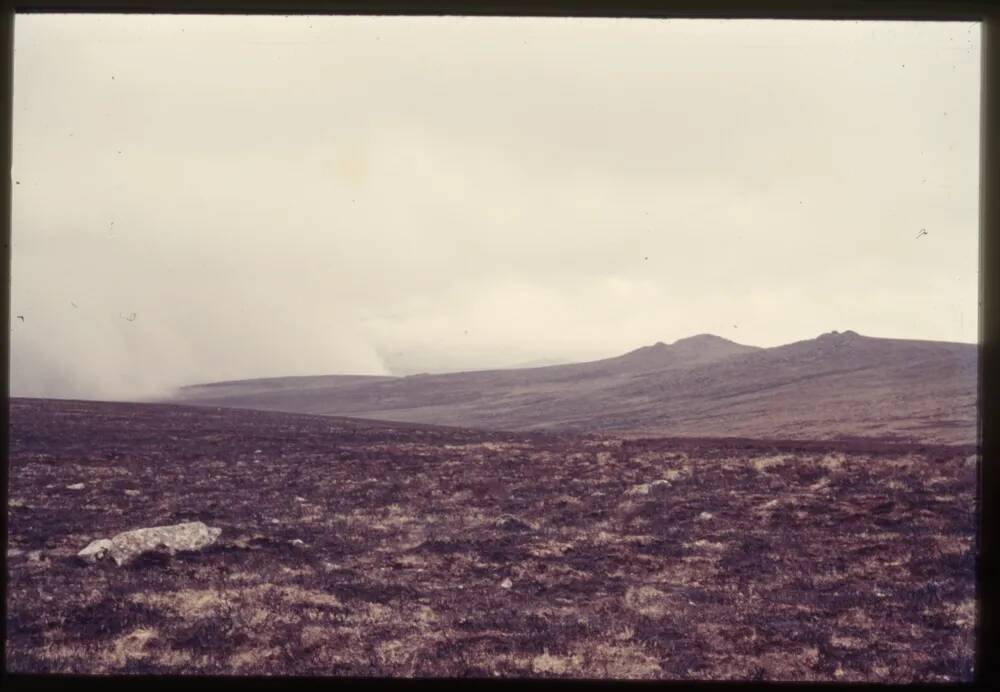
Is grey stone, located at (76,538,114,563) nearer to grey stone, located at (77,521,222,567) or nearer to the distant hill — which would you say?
grey stone, located at (77,521,222,567)

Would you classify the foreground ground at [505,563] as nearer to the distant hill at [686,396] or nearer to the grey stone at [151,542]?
the grey stone at [151,542]

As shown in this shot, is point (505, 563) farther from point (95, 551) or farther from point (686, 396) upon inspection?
point (686, 396)

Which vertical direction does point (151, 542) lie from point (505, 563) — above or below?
above

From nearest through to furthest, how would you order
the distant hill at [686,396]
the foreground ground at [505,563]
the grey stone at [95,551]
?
the foreground ground at [505,563] < the grey stone at [95,551] < the distant hill at [686,396]

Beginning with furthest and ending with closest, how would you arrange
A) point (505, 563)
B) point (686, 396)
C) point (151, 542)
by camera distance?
point (686, 396)
point (505, 563)
point (151, 542)

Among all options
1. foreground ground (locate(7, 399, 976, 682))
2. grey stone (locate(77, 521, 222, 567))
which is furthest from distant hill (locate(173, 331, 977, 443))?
grey stone (locate(77, 521, 222, 567))

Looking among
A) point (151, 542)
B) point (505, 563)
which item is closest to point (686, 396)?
point (505, 563)

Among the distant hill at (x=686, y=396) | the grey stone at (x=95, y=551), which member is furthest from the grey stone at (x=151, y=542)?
the distant hill at (x=686, y=396)
